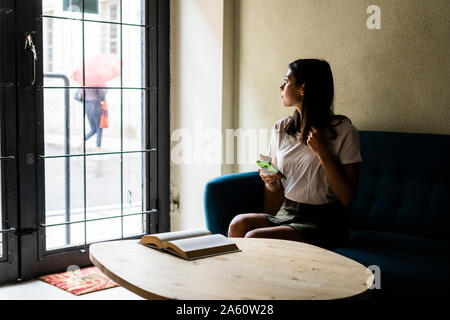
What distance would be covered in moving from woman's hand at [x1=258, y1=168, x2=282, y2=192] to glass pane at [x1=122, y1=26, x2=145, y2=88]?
148 centimetres

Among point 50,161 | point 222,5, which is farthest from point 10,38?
point 222,5

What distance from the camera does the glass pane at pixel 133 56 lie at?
3.72 meters

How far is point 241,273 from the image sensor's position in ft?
5.78

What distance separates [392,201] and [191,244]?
4.04 ft

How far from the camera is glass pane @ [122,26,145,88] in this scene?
12.2ft

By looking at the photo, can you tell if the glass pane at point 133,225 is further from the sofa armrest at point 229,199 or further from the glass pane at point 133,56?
the sofa armrest at point 229,199

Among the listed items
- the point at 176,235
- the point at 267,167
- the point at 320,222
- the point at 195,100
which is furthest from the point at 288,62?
the point at 176,235

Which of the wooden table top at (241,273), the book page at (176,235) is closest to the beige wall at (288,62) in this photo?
the wooden table top at (241,273)

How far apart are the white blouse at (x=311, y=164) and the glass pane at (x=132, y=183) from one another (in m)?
1.46

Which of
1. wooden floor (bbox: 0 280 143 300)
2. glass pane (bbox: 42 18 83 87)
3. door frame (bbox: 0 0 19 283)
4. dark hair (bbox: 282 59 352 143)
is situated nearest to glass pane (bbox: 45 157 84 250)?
door frame (bbox: 0 0 19 283)

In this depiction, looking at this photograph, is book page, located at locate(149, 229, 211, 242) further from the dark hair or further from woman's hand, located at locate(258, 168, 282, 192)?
the dark hair

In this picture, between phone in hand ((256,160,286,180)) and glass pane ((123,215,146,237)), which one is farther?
glass pane ((123,215,146,237))

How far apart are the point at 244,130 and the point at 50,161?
4.09ft

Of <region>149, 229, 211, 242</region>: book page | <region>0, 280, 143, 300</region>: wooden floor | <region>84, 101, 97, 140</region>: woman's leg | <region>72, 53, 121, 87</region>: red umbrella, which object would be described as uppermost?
<region>72, 53, 121, 87</region>: red umbrella
